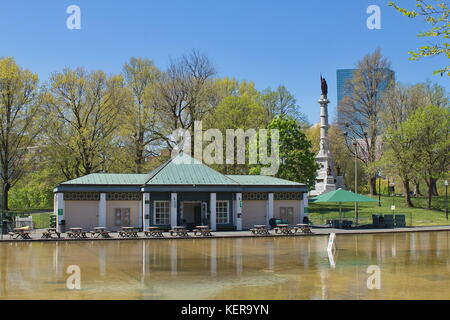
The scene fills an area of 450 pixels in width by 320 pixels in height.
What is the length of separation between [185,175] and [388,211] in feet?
71.8

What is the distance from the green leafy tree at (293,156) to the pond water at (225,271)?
2229 centimetres

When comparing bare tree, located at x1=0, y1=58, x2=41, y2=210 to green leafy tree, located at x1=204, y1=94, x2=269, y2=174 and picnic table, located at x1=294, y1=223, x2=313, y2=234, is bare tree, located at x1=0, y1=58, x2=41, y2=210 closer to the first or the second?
green leafy tree, located at x1=204, y1=94, x2=269, y2=174

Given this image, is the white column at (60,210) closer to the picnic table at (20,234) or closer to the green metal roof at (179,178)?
the green metal roof at (179,178)

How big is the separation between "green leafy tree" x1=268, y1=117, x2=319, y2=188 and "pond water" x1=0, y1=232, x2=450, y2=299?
22.3 meters

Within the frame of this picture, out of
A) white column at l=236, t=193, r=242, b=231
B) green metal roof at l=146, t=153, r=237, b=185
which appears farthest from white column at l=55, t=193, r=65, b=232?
white column at l=236, t=193, r=242, b=231

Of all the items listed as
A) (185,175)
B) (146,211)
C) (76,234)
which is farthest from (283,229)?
(76,234)

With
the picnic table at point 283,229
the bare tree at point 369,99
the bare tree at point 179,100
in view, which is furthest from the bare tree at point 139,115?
the bare tree at point 369,99

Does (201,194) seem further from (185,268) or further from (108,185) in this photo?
(185,268)

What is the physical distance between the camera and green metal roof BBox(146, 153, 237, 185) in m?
35.9

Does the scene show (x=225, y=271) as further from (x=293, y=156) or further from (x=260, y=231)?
(x=293, y=156)

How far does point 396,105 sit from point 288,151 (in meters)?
16.5

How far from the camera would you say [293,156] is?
47094mm

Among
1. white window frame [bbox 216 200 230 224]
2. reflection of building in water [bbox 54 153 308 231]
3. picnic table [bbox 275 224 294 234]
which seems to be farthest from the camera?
white window frame [bbox 216 200 230 224]
